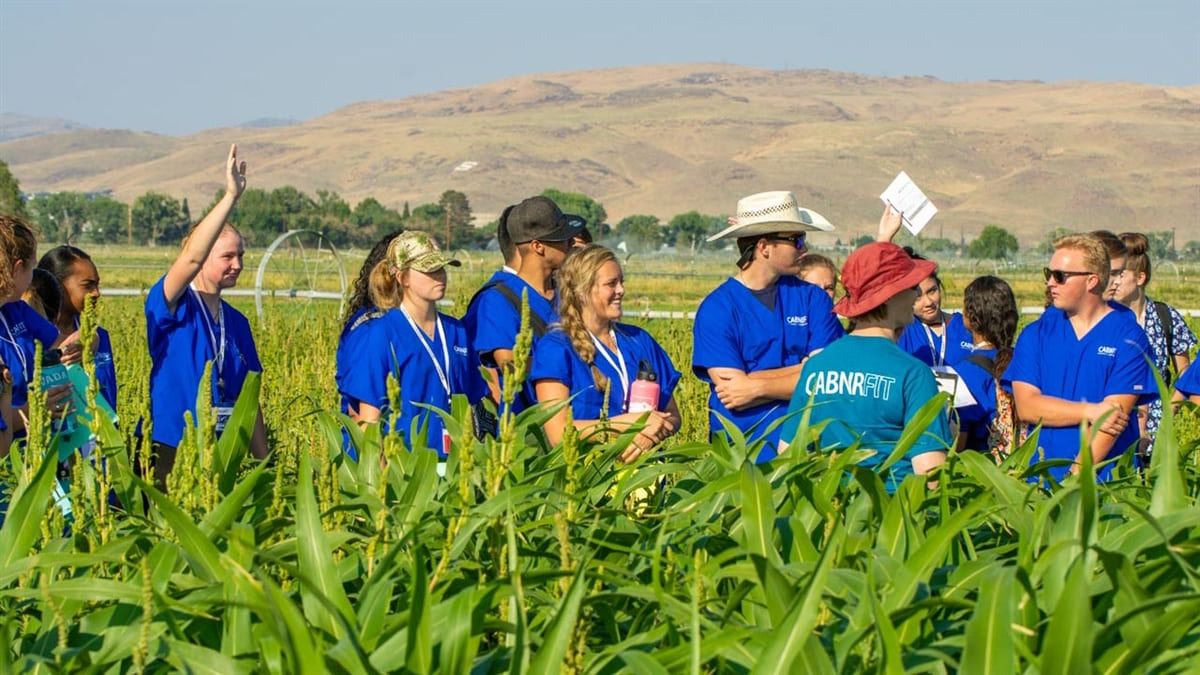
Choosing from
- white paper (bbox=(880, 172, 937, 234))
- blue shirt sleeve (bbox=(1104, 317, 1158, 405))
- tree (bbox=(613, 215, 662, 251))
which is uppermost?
white paper (bbox=(880, 172, 937, 234))

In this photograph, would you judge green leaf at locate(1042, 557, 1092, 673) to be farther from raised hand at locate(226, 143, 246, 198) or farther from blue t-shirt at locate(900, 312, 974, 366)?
blue t-shirt at locate(900, 312, 974, 366)

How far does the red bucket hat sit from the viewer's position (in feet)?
13.8

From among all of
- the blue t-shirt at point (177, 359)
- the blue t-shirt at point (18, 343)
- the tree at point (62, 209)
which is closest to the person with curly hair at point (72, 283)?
the blue t-shirt at point (177, 359)

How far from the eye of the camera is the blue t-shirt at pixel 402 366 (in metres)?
5.23

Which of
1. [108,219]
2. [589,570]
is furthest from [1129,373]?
[108,219]

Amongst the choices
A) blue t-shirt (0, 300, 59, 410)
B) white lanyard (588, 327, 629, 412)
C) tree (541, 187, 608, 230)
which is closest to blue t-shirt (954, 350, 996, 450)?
white lanyard (588, 327, 629, 412)

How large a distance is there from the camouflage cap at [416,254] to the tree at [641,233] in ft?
254

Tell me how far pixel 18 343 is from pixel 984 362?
4.02 metres

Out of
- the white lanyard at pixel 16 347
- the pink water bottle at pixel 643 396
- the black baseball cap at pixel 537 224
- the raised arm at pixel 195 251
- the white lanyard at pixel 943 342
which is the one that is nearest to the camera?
the white lanyard at pixel 16 347

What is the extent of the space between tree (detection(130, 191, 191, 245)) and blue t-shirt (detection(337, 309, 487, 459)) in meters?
110

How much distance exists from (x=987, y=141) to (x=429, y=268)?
203232 mm

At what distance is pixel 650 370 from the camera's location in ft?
17.3

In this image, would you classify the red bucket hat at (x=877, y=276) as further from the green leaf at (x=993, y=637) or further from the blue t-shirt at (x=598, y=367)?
the green leaf at (x=993, y=637)

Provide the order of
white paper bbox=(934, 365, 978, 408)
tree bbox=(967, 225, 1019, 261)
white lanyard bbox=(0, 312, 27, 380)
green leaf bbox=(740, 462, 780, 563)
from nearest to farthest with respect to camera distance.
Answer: green leaf bbox=(740, 462, 780, 563) → white lanyard bbox=(0, 312, 27, 380) → white paper bbox=(934, 365, 978, 408) → tree bbox=(967, 225, 1019, 261)
